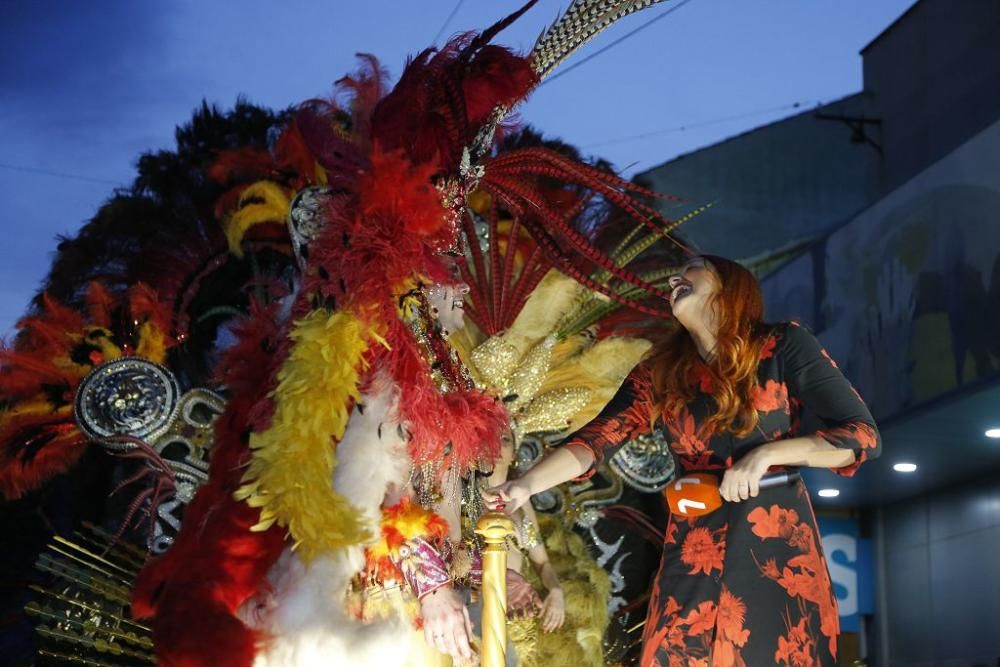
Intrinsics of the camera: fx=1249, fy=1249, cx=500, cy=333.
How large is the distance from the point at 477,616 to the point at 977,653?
18.3 ft

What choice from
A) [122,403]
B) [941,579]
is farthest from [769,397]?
[941,579]

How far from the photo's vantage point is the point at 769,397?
2.80 m

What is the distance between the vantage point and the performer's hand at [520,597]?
4.21 m

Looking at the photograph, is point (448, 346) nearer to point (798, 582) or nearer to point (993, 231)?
point (798, 582)

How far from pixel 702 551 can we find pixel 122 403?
2.61m

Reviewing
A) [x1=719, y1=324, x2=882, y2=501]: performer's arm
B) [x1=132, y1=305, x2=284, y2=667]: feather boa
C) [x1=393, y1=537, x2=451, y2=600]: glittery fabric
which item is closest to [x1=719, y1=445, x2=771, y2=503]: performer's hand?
[x1=719, y1=324, x2=882, y2=501]: performer's arm

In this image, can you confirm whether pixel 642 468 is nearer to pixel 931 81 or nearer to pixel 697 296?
pixel 697 296

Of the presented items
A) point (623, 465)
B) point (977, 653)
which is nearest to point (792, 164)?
point (977, 653)

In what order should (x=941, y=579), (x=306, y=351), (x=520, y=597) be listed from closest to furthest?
1. (x=306, y=351)
2. (x=520, y=597)
3. (x=941, y=579)

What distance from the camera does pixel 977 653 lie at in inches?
319

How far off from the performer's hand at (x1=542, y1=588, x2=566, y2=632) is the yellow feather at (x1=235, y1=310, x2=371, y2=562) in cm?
167

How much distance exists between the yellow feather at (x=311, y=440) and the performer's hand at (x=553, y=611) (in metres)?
1.67

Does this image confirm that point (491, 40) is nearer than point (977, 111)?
Yes

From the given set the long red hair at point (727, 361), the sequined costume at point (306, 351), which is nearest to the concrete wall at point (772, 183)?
the sequined costume at point (306, 351)
